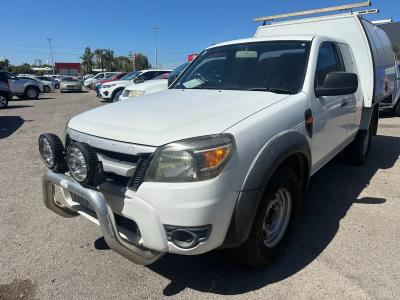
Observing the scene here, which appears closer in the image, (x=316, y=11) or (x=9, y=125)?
(x=316, y=11)

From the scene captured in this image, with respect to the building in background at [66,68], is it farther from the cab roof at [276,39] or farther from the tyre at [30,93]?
the cab roof at [276,39]

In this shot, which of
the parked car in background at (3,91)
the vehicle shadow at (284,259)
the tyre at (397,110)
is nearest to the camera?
the vehicle shadow at (284,259)

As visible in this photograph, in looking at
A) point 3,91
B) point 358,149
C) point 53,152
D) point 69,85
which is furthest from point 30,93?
point 53,152

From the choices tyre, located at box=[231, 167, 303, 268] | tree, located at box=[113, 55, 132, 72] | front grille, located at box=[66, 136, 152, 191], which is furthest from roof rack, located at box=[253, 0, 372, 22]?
tree, located at box=[113, 55, 132, 72]

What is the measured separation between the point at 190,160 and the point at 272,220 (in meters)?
1.18

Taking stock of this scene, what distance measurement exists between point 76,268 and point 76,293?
0.35 m

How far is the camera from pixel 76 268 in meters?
3.00

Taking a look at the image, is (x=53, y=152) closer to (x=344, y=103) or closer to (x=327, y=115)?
(x=327, y=115)

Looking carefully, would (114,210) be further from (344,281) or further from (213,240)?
(344,281)

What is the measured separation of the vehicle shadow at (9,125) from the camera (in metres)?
9.37

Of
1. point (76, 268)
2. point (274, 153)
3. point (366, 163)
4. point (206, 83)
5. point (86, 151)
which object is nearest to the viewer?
point (86, 151)

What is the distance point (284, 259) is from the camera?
3082mm

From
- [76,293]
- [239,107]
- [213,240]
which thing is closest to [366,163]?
[239,107]

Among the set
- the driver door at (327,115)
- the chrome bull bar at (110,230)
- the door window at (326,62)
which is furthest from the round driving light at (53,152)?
the door window at (326,62)
